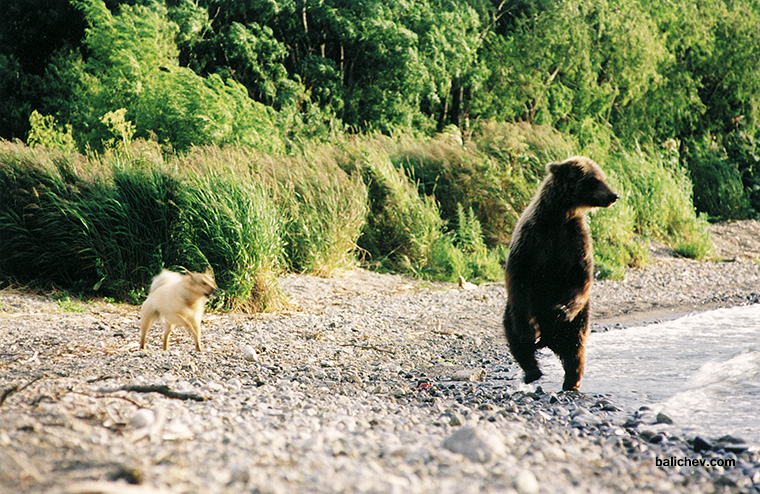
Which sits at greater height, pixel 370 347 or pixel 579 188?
pixel 579 188

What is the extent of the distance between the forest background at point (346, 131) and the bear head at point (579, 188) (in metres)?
3.90

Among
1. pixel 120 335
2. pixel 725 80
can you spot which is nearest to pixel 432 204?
pixel 120 335

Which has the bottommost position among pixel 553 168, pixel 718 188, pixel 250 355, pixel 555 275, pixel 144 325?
pixel 250 355

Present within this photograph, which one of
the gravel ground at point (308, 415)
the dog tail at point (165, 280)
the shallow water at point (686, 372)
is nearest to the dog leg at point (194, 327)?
the gravel ground at point (308, 415)

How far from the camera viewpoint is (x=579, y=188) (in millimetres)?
5078

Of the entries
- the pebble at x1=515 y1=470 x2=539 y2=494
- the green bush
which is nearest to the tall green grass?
the green bush

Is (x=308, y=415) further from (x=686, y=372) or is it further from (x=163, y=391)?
(x=686, y=372)

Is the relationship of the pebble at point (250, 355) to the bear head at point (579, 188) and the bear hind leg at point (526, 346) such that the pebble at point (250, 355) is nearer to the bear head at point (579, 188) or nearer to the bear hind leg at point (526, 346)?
the bear hind leg at point (526, 346)

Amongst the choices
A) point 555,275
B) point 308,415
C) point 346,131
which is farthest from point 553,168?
point 346,131

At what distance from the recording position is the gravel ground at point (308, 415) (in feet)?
9.05

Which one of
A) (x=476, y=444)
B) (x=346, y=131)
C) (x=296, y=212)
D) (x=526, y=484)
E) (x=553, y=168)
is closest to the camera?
(x=526, y=484)

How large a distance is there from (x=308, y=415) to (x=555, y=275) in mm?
2018

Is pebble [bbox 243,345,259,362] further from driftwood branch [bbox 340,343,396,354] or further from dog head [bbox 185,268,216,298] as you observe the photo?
driftwood branch [bbox 340,343,396,354]

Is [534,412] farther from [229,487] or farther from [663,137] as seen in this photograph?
[663,137]
